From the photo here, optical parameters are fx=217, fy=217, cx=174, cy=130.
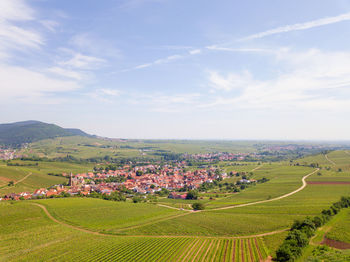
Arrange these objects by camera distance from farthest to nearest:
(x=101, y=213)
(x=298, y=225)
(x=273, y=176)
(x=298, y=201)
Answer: (x=273, y=176)
(x=298, y=201)
(x=101, y=213)
(x=298, y=225)

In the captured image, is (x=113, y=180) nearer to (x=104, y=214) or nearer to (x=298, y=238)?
(x=104, y=214)

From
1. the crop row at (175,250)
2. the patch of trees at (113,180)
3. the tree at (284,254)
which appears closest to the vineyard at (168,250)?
the crop row at (175,250)

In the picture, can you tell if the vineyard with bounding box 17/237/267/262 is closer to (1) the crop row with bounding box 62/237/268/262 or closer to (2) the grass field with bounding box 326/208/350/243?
(1) the crop row with bounding box 62/237/268/262

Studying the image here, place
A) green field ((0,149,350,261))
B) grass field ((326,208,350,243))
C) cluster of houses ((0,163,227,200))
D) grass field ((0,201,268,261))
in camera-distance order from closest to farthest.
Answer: grass field ((0,201,268,261)) < green field ((0,149,350,261)) < grass field ((326,208,350,243)) < cluster of houses ((0,163,227,200))

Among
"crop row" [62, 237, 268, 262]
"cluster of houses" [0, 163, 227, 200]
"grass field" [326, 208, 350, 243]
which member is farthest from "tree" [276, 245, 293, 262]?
"cluster of houses" [0, 163, 227, 200]

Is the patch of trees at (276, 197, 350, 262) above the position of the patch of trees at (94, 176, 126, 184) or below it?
above

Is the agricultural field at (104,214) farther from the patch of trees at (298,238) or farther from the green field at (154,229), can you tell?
the patch of trees at (298,238)

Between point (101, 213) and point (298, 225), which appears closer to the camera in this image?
point (298, 225)

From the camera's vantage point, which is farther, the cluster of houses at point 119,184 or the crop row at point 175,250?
the cluster of houses at point 119,184

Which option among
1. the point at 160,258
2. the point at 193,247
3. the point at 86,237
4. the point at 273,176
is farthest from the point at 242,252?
the point at 273,176

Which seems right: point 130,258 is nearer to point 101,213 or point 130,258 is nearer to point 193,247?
point 193,247

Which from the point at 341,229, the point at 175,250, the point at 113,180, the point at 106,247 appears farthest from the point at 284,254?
the point at 113,180
